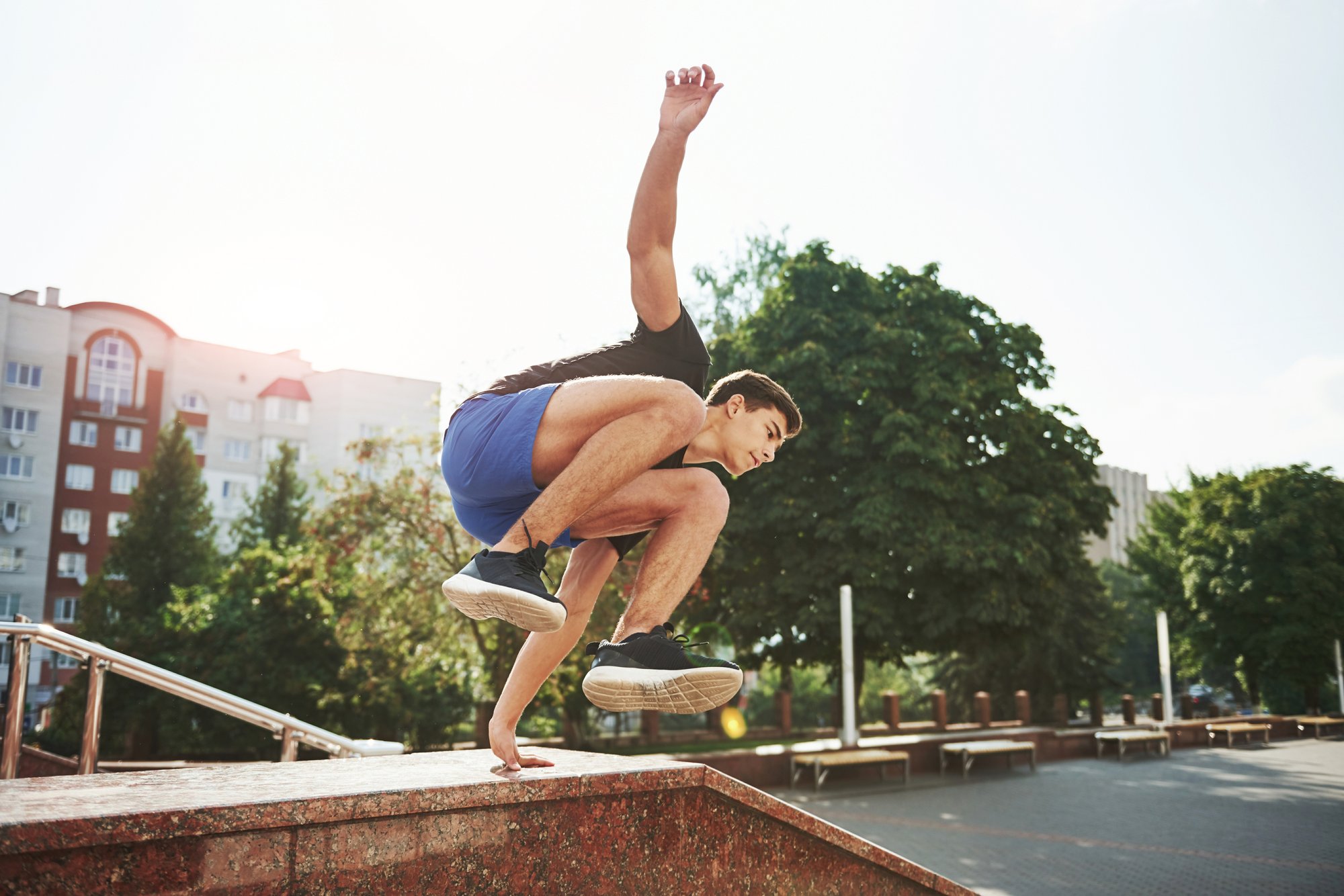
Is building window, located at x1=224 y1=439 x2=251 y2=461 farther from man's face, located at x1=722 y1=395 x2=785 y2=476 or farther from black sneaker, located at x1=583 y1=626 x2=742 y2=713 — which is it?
black sneaker, located at x1=583 y1=626 x2=742 y2=713

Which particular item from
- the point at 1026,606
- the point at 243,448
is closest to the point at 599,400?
the point at 1026,606

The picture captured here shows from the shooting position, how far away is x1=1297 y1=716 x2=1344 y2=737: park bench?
3081cm

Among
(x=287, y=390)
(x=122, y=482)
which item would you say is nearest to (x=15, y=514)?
(x=122, y=482)

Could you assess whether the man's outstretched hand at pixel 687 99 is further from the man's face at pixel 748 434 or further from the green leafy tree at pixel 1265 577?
the green leafy tree at pixel 1265 577

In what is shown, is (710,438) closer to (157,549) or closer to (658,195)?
(658,195)

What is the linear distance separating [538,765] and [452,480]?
41.6 inches

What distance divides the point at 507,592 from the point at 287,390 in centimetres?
5806

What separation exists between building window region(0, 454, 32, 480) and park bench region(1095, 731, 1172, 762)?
4634cm

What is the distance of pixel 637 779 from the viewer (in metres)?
3.00

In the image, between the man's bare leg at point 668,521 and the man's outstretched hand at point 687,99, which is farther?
the man's bare leg at point 668,521

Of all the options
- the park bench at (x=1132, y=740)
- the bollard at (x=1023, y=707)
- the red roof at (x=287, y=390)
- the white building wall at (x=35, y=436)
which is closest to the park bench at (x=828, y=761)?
the park bench at (x=1132, y=740)

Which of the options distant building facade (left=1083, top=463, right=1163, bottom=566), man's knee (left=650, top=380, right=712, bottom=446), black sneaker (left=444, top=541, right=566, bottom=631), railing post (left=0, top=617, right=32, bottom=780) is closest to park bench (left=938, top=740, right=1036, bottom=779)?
railing post (left=0, top=617, right=32, bottom=780)

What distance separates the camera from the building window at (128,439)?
162 feet

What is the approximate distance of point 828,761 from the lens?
605 inches
